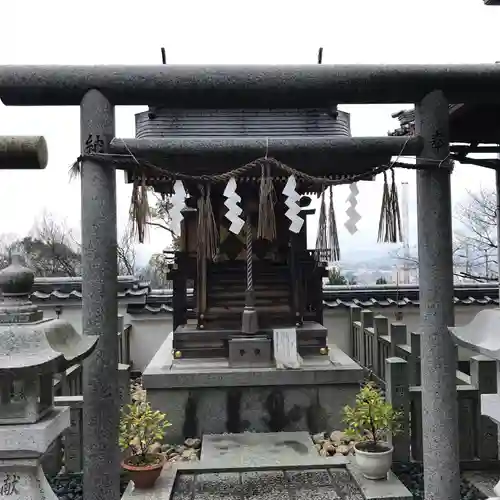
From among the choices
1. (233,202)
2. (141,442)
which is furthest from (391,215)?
(141,442)

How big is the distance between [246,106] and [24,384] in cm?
273

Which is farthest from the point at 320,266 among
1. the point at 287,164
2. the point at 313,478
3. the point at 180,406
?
the point at 287,164

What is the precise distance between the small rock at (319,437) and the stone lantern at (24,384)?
4.20 meters

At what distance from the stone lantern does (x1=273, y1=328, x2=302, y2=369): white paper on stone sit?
426 centimetres

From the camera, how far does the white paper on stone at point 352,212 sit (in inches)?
175

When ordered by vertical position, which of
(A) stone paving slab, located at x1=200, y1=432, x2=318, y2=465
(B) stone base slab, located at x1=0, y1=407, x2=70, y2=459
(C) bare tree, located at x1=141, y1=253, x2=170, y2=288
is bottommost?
(A) stone paving slab, located at x1=200, y1=432, x2=318, y2=465

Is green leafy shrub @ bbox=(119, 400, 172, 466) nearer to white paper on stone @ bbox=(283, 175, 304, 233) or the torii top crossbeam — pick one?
white paper on stone @ bbox=(283, 175, 304, 233)

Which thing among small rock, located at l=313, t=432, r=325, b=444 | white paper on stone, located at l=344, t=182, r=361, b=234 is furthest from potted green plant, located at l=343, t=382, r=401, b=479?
white paper on stone, located at l=344, t=182, r=361, b=234

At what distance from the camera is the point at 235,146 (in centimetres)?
416

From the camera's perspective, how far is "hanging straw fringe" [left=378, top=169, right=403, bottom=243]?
14.7ft

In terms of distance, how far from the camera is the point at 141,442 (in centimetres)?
519

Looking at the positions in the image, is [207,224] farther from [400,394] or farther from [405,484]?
[405,484]

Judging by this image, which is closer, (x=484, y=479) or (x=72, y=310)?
(x=484, y=479)

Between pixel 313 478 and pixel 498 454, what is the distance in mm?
2072
